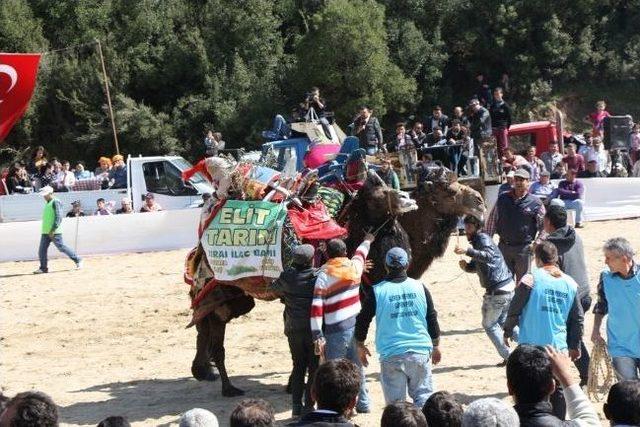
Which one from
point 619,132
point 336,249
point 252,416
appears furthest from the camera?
point 619,132

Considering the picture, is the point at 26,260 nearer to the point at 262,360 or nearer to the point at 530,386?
the point at 262,360

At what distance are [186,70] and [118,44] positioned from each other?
8.16 ft

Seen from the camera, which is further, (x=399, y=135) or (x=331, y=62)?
(x=331, y=62)

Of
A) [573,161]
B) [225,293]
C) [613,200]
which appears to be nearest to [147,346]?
[225,293]

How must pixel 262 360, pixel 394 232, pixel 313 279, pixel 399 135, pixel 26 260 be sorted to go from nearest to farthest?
pixel 313 279, pixel 394 232, pixel 262 360, pixel 26 260, pixel 399 135

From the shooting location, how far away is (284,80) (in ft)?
117

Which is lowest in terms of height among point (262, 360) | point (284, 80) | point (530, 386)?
point (262, 360)

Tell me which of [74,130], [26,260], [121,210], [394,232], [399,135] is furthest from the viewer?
[74,130]

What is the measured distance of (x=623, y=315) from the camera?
7.95 metres

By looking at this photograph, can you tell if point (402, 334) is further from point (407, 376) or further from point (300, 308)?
point (300, 308)

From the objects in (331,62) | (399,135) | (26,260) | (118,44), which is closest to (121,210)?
(26,260)

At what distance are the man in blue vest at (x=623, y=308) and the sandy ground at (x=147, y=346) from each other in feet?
4.51

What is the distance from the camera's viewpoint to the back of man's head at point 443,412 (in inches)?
211

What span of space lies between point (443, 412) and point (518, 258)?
19.9 feet
